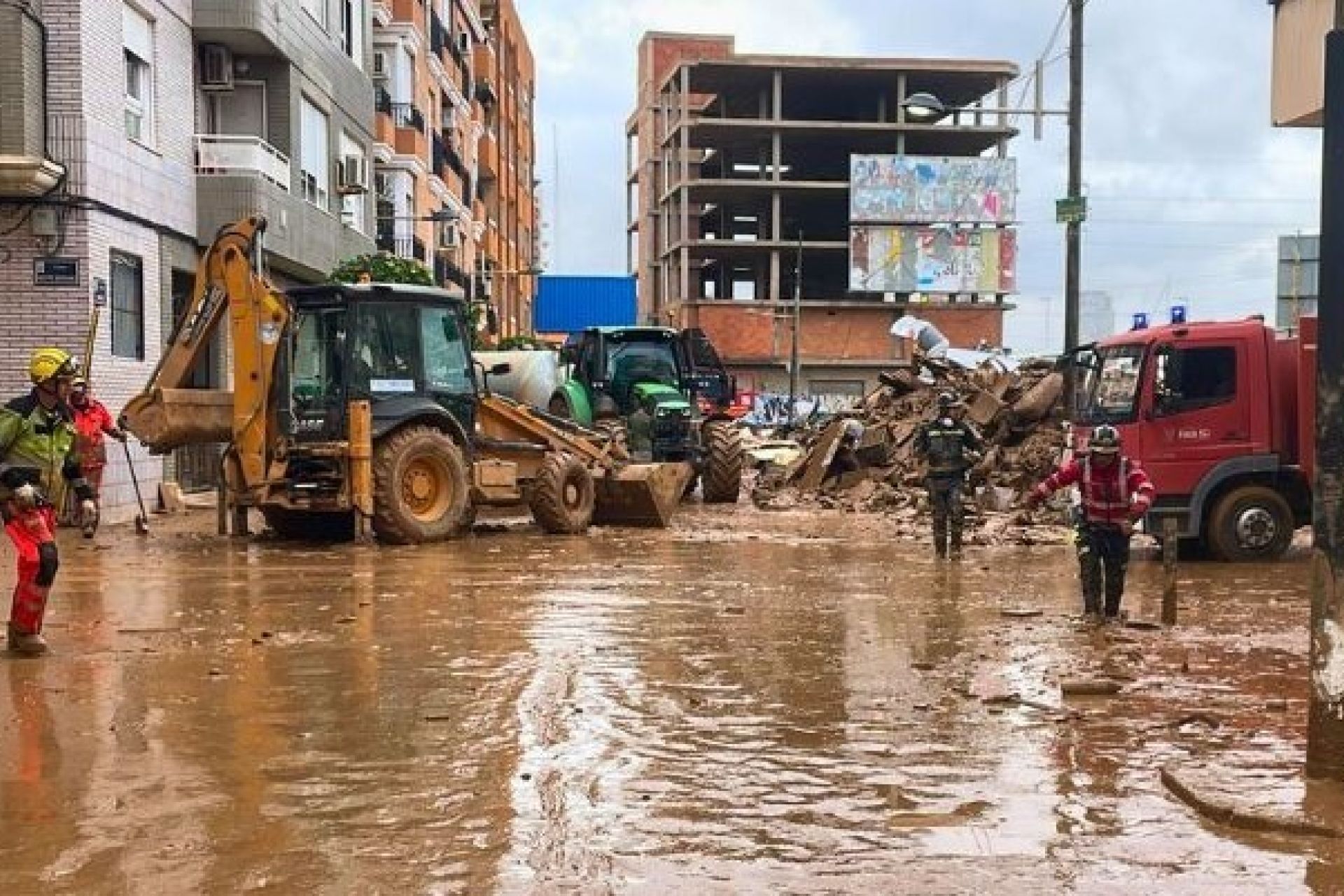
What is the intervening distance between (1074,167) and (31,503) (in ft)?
48.4

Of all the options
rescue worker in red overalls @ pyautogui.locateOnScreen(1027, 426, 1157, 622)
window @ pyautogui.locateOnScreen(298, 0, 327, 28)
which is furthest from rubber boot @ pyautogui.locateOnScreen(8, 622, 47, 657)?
window @ pyautogui.locateOnScreen(298, 0, 327, 28)

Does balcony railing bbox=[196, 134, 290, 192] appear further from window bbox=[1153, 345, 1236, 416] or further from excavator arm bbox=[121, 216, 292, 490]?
window bbox=[1153, 345, 1236, 416]

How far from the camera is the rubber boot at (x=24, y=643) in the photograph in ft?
26.6

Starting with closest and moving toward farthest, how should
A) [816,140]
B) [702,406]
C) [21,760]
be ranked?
[21,760] → [702,406] → [816,140]

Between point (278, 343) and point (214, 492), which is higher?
point (278, 343)

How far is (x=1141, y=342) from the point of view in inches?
564

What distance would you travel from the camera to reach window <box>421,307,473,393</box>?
49.2 ft

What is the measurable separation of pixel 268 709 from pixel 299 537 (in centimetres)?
904

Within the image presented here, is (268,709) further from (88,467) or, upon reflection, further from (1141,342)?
(1141,342)

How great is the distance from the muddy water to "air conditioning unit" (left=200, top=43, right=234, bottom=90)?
40.8ft

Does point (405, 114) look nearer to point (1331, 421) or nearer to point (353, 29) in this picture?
point (353, 29)

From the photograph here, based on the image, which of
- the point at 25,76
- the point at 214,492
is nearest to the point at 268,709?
the point at 25,76

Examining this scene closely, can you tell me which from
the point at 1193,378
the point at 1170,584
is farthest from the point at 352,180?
the point at 1170,584

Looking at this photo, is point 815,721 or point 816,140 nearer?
point 815,721
